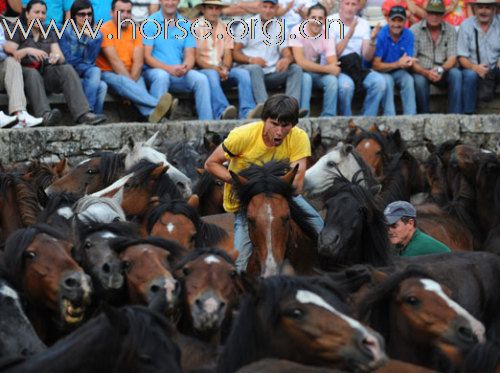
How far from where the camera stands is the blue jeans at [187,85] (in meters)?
17.8

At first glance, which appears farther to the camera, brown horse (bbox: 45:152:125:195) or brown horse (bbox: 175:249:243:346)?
brown horse (bbox: 45:152:125:195)

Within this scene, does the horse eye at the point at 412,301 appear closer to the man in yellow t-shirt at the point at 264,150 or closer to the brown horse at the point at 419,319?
the brown horse at the point at 419,319

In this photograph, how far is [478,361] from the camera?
23.5ft

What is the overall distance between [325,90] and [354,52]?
0.78 metres

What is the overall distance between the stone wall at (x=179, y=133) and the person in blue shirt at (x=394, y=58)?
0.75 metres

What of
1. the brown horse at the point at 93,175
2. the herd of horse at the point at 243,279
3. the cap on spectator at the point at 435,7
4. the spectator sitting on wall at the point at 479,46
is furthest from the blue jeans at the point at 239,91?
the herd of horse at the point at 243,279

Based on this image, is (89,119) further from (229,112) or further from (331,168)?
(331,168)

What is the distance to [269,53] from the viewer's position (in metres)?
18.8

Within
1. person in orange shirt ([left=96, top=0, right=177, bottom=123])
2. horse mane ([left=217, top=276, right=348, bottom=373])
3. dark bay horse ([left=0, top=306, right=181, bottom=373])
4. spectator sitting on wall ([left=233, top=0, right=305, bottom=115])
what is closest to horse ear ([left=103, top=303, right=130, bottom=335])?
dark bay horse ([left=0, top=306, right=181, bottom=373])

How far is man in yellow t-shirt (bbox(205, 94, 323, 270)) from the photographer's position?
1041 centimetres

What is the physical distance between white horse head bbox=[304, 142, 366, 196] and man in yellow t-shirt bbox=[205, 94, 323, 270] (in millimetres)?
1540

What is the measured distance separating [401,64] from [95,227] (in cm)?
1025

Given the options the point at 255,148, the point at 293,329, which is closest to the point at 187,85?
the point at 255,148

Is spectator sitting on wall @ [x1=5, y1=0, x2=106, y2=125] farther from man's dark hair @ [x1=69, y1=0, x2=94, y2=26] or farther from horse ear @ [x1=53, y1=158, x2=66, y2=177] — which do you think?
horse ear @ [x1=53, y1=158, x2=66, y2=177]
